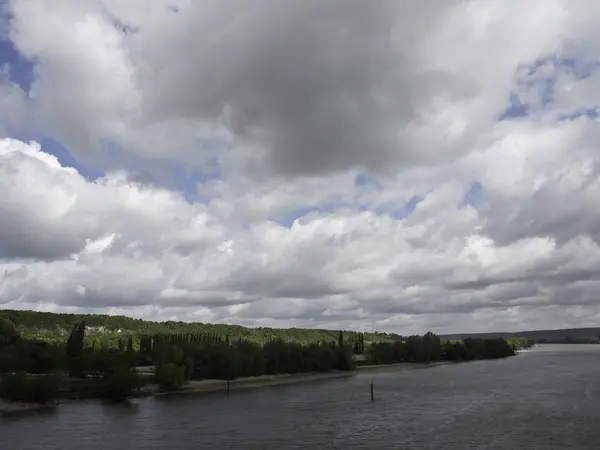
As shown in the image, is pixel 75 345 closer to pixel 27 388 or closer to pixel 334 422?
pixel 27 388

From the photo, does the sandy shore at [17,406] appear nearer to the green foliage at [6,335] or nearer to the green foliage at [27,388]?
the green foliage at [27,388]

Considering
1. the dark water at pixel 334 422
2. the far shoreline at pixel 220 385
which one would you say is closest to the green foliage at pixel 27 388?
the far shoreline at pixel 220 385

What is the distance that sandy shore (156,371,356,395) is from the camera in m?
123

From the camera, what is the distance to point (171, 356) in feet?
447

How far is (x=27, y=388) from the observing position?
91.9 meters

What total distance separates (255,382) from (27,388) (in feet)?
203

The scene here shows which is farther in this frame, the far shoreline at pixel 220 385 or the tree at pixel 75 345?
the tree at pixel 75 345

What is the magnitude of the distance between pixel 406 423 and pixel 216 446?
24.1 meters

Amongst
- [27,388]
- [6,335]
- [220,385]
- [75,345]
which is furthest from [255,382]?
[27,388]

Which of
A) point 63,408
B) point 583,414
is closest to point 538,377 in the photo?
point 583,414

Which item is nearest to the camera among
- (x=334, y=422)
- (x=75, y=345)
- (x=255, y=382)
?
(x=334, y=422)

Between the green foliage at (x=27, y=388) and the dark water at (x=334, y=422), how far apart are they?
3755 millimetres

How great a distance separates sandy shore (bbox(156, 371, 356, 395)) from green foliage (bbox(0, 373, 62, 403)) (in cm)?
2433

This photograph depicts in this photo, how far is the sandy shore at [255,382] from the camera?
123312mm
